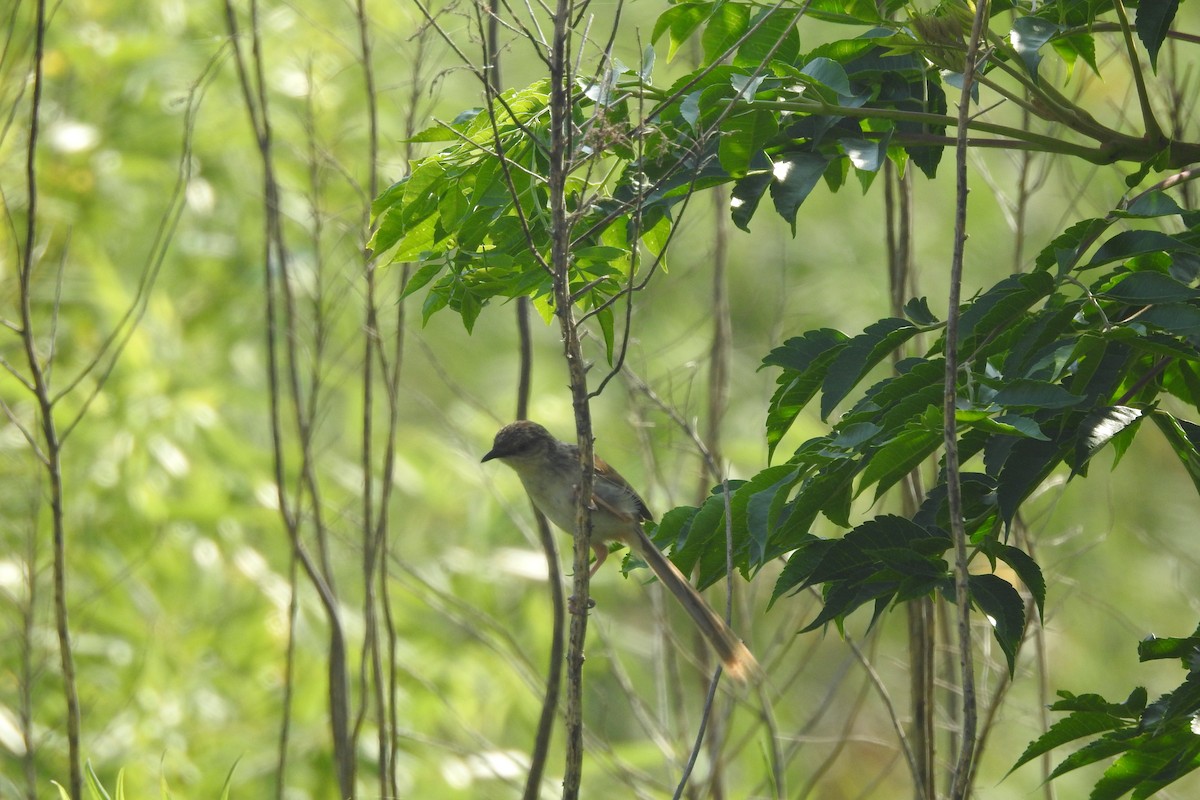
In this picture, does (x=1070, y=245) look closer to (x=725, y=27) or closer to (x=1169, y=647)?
(x=1169, y=647)

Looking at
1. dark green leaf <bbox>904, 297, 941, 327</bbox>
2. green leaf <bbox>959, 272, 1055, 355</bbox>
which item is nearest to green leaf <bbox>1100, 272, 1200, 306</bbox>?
green leaf <bbox>959, 272, 1055, 355</bbox>

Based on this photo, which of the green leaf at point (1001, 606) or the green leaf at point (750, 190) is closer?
the green leaf at point (1001, 606)

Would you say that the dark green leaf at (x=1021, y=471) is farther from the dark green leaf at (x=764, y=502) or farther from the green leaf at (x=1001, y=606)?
the dark green leaf at (x=764, y=502)

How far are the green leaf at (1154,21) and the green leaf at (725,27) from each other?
902 millimetres

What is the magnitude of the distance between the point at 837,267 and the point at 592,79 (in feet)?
24.7

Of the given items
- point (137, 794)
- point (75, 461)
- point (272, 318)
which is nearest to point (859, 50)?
point (272, 318)

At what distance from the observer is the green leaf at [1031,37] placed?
2.57m

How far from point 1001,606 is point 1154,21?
1326 millimetres

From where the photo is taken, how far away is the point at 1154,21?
8.69 feet

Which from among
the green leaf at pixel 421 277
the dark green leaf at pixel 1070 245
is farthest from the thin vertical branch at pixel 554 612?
the dark green leaf at pixel 1070 245

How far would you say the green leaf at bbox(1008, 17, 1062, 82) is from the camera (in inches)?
101

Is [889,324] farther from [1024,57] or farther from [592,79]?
[592,79]

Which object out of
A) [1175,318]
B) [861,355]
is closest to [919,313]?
[861,355]

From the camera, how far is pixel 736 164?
274cm
